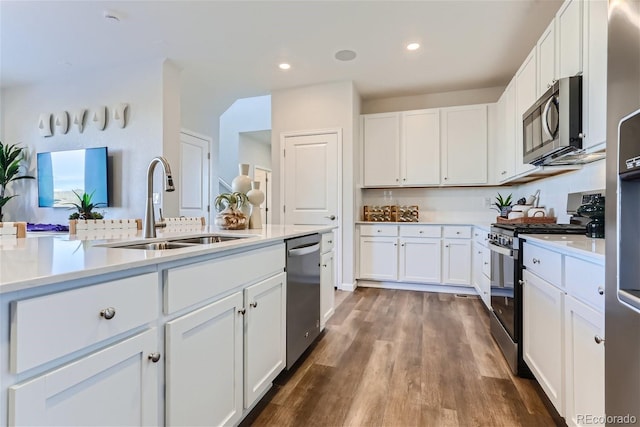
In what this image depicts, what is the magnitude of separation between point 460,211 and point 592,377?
3506mm

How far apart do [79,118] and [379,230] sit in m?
4.11

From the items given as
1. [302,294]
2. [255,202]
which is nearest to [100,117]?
[255,202]

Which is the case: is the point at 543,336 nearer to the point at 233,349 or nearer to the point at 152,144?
the point at 233,349

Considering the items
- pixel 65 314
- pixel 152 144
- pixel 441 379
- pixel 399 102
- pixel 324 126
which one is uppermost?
pixel 399 102

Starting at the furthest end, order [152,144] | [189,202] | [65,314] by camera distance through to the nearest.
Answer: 1. [189,202]
2. [152,144]
3. [65,314]

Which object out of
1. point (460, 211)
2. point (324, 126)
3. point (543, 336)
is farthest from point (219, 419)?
point (460, 211)

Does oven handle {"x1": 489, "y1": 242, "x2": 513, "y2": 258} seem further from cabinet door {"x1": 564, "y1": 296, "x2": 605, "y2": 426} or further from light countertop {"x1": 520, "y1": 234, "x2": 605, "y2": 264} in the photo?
cabinet door {"x1": 564, "y1": 296, "x2": 605, "y2": 426}

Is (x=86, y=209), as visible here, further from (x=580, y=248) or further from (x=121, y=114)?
(x=580, y=248)

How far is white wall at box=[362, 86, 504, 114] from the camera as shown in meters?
4.36

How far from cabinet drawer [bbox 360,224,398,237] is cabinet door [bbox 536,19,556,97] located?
85.1 inches

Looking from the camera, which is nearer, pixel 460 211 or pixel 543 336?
pixel 543 336

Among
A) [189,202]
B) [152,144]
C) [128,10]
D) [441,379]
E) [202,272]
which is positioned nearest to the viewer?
[202,272]

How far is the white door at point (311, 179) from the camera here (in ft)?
14.0

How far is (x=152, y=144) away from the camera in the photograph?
3.72m
